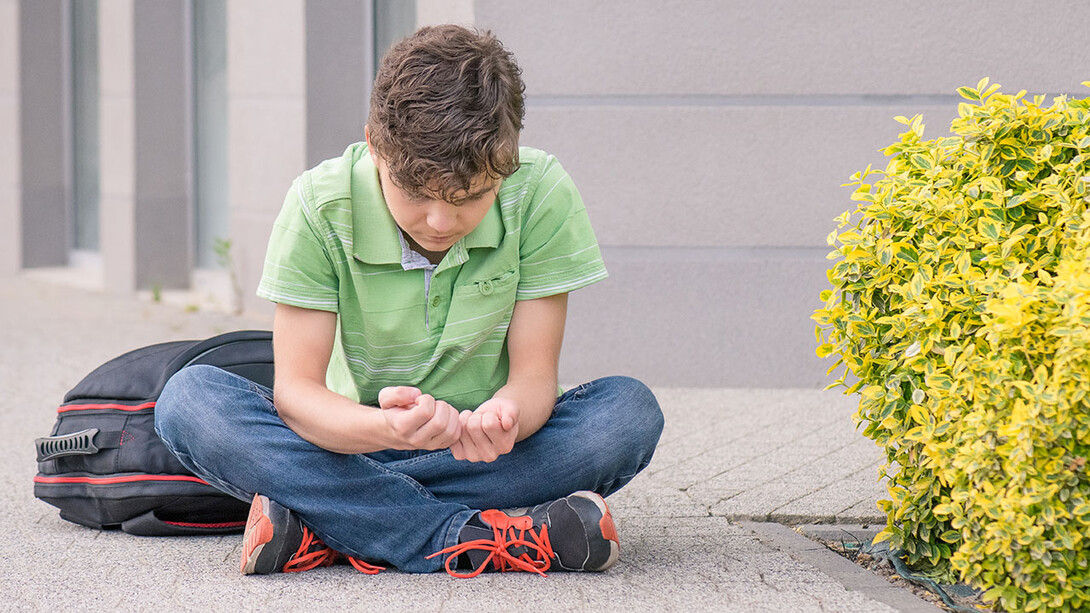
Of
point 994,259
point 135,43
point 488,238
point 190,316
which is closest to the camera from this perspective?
point 994,259

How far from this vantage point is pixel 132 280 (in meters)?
8.40

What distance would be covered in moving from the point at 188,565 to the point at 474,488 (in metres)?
0.65

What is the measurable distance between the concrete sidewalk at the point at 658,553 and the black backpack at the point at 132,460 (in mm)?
55

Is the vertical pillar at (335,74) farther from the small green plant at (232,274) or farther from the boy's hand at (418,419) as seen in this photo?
the boy's hand at (418,419)

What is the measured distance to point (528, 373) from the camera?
101 inches

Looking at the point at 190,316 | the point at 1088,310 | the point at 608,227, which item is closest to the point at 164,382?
the point at 1088,310

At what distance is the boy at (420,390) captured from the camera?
2344 millimetres

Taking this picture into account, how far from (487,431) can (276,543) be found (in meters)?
0.56

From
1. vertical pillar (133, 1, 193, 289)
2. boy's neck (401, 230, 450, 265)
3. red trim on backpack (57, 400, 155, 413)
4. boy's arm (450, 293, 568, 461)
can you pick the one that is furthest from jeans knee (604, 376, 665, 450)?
vertical pillar (133, 1, 193, 289)

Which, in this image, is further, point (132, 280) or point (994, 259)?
point (132, 280)

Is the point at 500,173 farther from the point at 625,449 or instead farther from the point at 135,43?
the point at 135,43

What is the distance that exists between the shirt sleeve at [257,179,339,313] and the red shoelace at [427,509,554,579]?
22.9 inches

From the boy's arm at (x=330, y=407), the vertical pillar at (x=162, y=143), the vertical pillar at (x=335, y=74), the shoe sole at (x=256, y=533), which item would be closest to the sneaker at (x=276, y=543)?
the shoe sole at (x=256, y=533)

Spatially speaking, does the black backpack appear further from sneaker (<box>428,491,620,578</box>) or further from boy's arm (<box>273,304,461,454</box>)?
sneaker (<box>428,491,620,578</box>)
